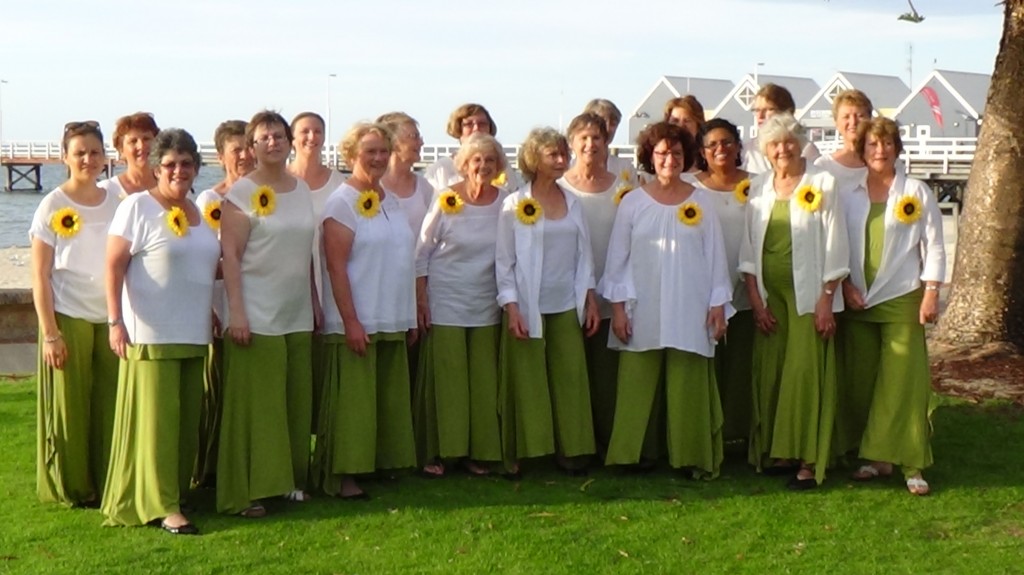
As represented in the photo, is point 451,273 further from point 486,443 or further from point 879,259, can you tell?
point 879,259

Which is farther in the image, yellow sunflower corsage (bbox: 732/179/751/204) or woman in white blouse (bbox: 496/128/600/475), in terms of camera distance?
yellow sunflower corsage (bbox: 732/179/751/204)

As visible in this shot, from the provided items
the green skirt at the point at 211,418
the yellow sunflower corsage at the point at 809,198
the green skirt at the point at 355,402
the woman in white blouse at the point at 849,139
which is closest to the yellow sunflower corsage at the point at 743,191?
the woman in white blouse at the point at 849,139

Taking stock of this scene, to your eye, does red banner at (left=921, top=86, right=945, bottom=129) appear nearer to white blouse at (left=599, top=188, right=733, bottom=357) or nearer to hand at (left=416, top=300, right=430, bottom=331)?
white blouse at (left=599, top=188, right=733, bottom=357)

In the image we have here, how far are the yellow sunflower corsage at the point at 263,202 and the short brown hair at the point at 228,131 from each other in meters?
0.64

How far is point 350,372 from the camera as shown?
766cm

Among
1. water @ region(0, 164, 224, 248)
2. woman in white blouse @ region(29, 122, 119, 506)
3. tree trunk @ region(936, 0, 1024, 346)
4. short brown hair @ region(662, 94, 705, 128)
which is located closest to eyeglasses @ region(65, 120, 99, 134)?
woman in white blouse @ region(29, 122, 119, 506)

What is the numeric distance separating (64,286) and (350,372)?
4.99ft

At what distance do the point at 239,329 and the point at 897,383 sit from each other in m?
3.56

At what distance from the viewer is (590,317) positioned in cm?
823

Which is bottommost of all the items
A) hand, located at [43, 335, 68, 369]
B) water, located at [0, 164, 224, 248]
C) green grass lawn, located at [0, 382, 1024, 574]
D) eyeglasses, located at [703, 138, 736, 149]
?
water, located at [0, 164, 224, 248]

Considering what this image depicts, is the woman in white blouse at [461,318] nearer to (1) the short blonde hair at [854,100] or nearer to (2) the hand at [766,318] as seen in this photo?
(2) the hand at [766,318]

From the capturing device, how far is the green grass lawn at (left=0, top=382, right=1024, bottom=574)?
22.0 feet

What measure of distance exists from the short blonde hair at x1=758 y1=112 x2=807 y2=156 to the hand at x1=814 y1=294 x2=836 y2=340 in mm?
860

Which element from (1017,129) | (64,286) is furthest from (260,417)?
Answer: (1017,129)
